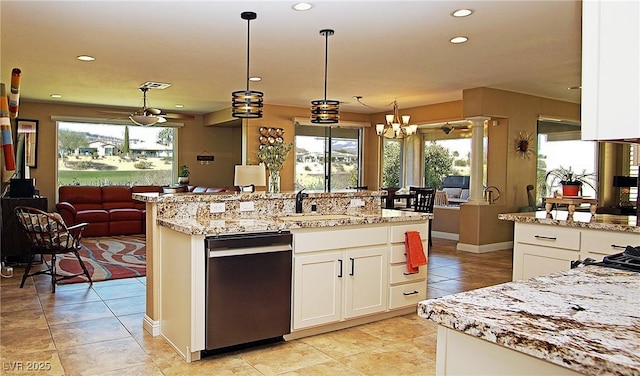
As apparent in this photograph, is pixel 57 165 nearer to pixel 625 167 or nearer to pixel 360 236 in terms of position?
pixel 360 236

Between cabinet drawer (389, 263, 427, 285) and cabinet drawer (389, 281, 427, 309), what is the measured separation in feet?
0.17

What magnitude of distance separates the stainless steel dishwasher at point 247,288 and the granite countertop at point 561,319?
195cm

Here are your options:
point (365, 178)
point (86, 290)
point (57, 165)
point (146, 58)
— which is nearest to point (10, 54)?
point (146, 58)

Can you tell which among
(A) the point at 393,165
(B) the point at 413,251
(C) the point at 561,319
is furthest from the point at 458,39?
(A) the point at 393,165

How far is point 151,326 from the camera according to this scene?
3.67 m

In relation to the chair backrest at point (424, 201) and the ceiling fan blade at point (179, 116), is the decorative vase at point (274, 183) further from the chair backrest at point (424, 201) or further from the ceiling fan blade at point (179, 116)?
the ceiling fan blade at point (179, 116)

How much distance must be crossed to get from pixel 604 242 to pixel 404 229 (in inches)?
57.7

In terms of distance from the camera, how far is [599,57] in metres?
0.83

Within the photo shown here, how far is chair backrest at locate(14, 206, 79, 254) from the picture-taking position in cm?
495

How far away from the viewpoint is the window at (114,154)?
31.9 feet

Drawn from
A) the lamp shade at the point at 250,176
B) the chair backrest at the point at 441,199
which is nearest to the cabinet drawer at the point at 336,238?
the lamp shade at the point at 250,176

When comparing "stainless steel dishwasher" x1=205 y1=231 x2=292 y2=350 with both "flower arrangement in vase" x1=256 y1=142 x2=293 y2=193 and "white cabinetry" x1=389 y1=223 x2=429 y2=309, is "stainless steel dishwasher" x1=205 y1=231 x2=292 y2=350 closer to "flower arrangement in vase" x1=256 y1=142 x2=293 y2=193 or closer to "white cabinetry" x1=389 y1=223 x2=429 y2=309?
"white cabinetry" x1=389 y1=223 x2=429 y2=309

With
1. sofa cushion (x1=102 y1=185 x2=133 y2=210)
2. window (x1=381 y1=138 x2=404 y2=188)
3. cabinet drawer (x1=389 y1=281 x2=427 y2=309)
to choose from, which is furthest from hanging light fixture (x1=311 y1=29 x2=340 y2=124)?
sofa cushion (x1=102 y1=185 x2=133 y2=210)

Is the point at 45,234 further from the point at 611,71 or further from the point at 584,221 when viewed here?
the point at 611,71
